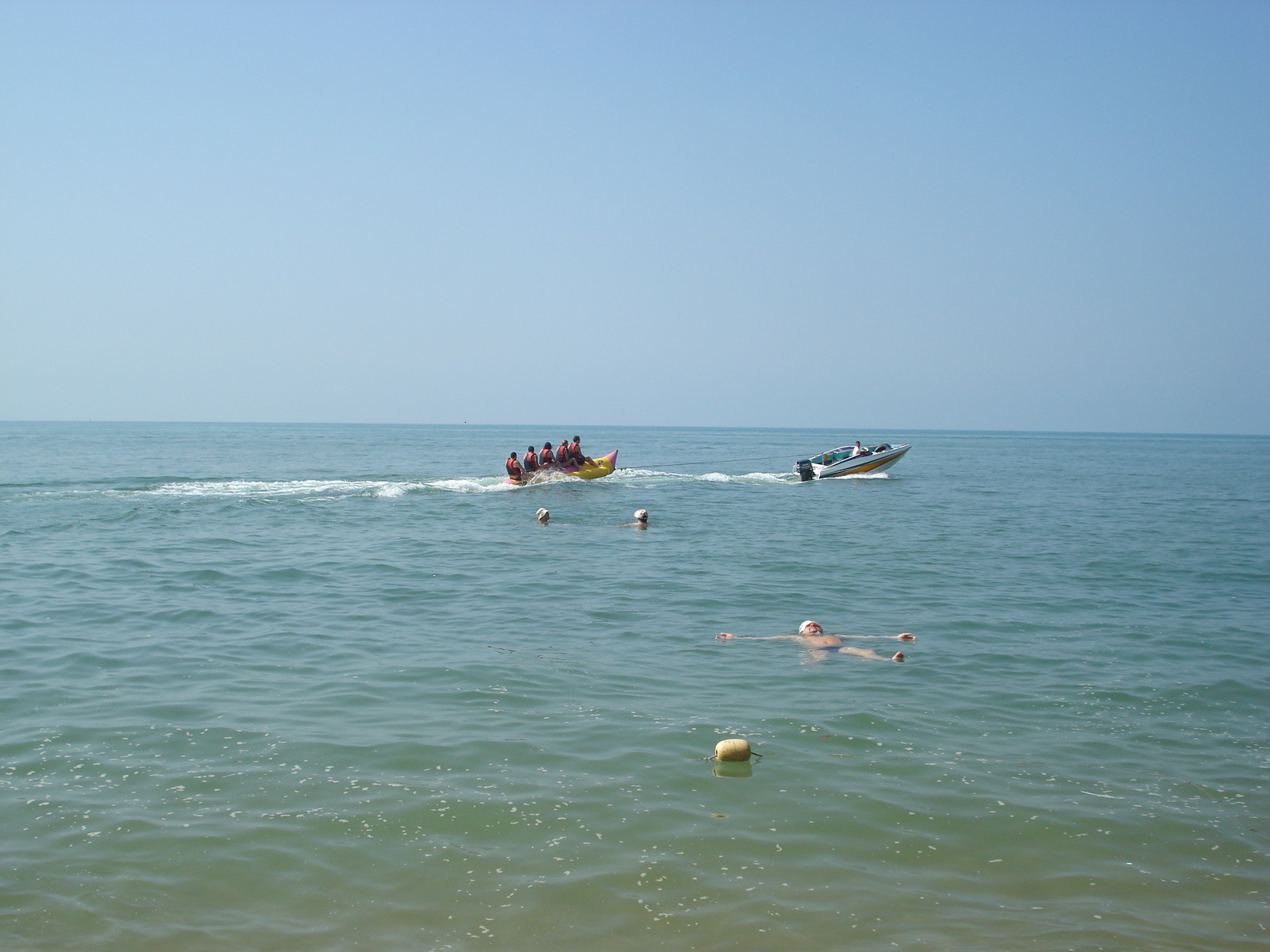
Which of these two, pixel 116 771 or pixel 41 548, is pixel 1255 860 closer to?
pixel 116 771

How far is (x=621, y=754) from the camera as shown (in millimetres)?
7938

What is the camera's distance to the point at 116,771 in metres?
7.50

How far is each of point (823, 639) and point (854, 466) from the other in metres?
30.9

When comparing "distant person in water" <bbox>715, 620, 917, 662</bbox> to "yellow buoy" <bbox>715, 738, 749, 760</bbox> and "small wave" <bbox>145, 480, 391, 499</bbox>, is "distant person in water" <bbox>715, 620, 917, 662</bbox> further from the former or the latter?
"small wave" <bbox>145, 480, 391, 499</bbox>

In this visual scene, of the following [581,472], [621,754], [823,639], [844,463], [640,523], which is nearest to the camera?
Result: [621,754]

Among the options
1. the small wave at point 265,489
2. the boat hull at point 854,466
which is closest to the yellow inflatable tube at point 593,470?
the small wave at point 265,489

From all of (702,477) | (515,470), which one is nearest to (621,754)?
(515,470)

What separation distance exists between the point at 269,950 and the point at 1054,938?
4.64 m

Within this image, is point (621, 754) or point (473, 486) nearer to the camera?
point (621, 754)

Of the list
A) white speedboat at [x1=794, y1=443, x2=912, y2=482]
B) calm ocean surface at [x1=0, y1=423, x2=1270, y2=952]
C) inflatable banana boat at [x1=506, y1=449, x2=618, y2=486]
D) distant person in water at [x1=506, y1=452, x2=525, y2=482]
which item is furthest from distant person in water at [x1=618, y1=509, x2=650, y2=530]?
white speedboat at [x1=794, y1=443, x2=912, y2=482]

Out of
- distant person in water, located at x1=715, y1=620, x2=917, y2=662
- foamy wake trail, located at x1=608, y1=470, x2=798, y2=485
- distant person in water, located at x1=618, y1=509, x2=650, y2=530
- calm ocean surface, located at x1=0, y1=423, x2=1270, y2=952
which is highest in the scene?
foamy wake trail, located at x1=608, y1=470, x2=798, y2=485

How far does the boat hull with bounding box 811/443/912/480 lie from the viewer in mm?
40781

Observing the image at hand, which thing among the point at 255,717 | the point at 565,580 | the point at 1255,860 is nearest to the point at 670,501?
the point at 565,580

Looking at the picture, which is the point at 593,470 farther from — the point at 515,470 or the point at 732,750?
the point at 732,750
